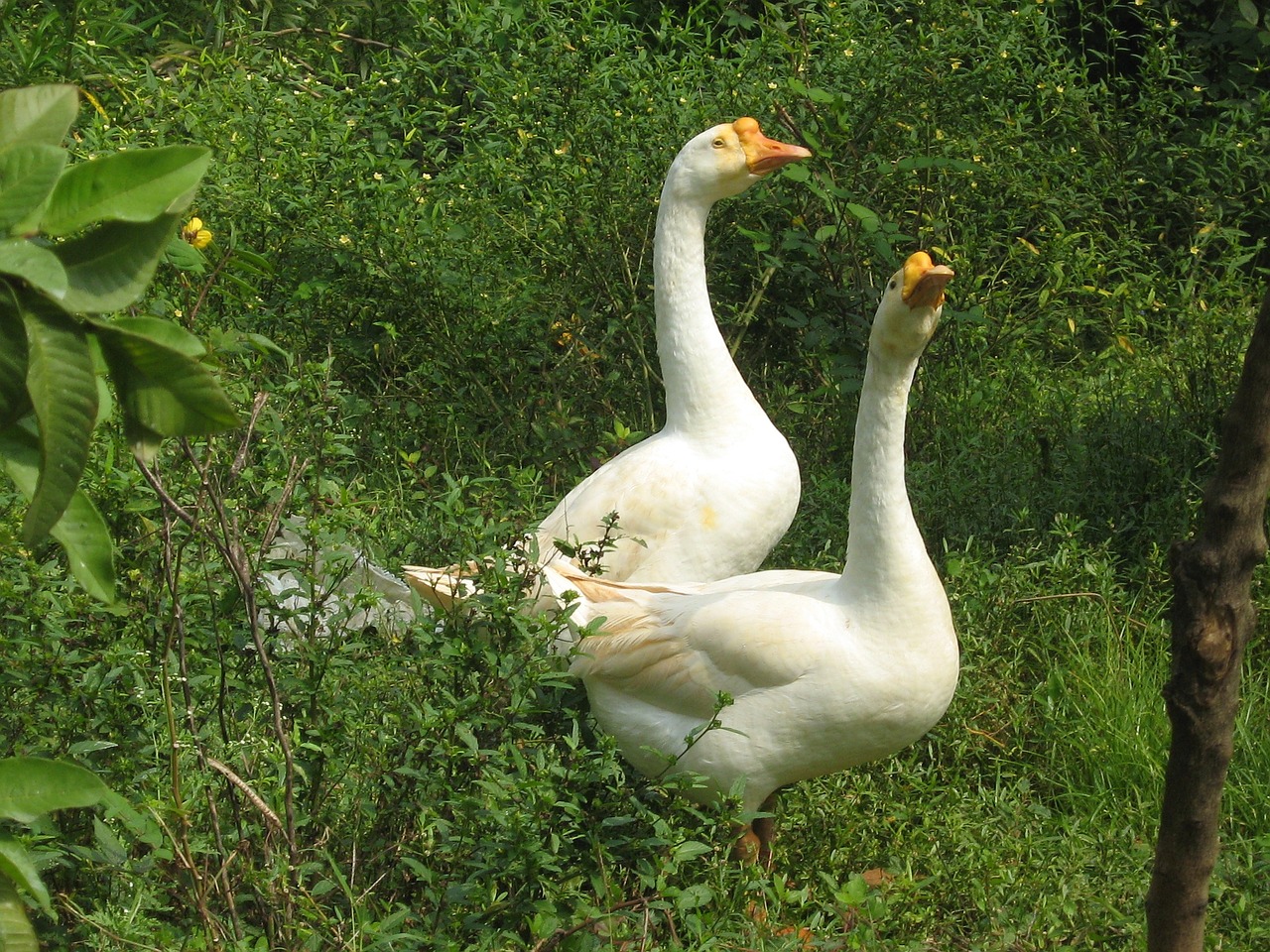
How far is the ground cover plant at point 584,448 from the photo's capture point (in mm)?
2729

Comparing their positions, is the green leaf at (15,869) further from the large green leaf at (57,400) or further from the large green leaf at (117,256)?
the large green leaf at (117,256)

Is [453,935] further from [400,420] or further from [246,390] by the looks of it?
[400,420]

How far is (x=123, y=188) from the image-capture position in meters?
1.18

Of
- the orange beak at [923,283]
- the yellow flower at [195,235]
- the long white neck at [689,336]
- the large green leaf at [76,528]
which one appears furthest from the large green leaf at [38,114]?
the long white neck at [689,336]

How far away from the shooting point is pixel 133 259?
1.20 metres

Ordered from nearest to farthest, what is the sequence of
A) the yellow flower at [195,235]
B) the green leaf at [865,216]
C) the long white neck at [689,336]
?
the yellow flower at [195,235]
the long white neck at [689,336]
the green leaf at [865,216]

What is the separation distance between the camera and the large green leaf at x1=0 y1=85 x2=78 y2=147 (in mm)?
1232

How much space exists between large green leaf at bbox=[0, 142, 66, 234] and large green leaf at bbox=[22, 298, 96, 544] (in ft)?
0.23

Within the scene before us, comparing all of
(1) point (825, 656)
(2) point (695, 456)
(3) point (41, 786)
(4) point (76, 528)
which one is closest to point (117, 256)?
(4) point (76, 528)

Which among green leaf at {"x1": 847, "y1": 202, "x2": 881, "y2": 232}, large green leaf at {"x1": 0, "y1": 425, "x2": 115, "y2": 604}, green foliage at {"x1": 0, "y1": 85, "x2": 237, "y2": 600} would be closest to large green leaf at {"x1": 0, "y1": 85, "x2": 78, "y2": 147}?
green foliage at {"x1": 0, "y1": 85, "x2": 237, "y2": 600}

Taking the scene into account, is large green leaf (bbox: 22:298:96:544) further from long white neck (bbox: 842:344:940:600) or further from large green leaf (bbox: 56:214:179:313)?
long white neck (bbox: 842:344:940:600)

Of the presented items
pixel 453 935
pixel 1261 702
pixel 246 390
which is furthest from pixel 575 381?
pixel 453 935

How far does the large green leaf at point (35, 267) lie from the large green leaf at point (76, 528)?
218mm

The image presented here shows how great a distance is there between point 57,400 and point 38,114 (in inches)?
10.6
